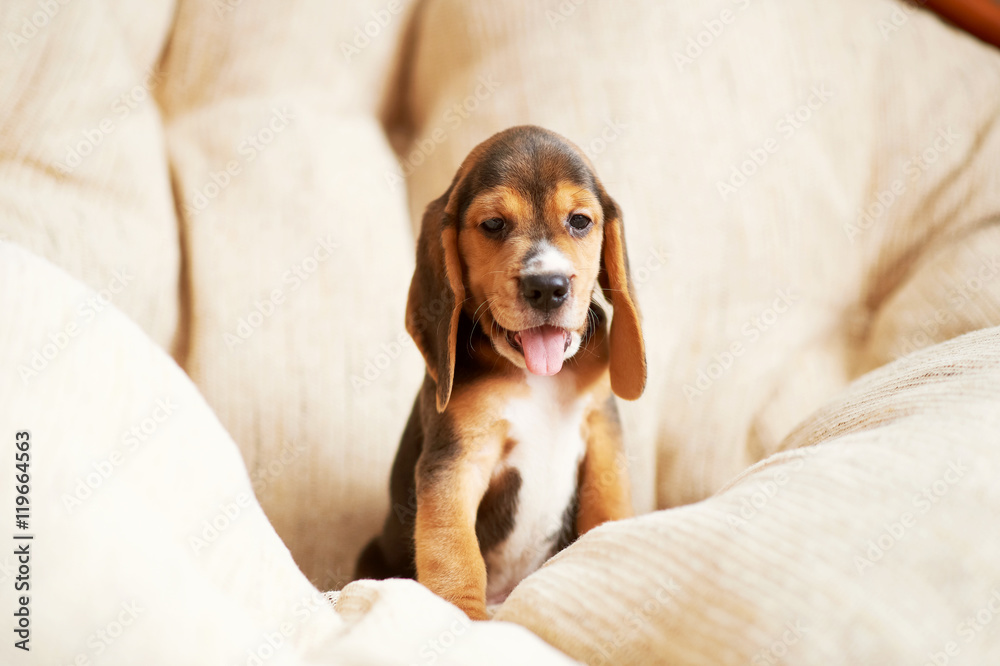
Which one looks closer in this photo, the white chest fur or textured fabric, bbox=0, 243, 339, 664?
textured fabric, bbox=0, 243, 339, 664

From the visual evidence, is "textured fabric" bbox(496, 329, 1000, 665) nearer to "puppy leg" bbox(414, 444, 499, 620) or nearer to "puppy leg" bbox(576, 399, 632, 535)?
"puppy leg" bbox(414, 444, 499, 620)

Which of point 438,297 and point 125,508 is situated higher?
point 438,297

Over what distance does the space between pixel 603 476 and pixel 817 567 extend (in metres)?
0.82

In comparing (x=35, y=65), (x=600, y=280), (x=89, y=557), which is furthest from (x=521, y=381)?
(x=35, y=65)

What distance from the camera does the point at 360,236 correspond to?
278 centimetres

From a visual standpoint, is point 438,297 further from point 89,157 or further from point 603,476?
point 89,157

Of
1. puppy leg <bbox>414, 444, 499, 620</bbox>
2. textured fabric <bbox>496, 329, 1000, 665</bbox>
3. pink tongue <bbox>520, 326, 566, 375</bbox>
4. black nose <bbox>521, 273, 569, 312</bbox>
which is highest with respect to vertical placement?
black nose <bbox>521, 273, 569, 312</bbox>

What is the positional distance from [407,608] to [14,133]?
82.5 inches

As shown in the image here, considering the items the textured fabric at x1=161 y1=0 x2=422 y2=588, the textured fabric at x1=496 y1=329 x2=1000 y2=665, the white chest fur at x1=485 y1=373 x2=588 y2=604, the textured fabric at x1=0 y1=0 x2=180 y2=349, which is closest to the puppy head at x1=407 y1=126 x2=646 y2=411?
the white chest fur at x1=485 y1=373 x2=588 y2=604

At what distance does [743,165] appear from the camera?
9.34 ft

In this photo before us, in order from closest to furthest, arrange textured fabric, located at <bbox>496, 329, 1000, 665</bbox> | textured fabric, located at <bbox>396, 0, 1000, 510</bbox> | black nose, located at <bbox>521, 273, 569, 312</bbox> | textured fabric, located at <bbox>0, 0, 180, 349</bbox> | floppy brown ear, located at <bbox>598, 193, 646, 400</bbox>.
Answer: textured fabric, located at <bbox>496, 329, 1000, 665</bbox>, black nose, located at <bbox>521, 273, 569, 312</bbox>, floppy brown ear, located at <bbox>598, 193, 646, 400</bbox>, textured fabric, located at <bbox>0, 0, 180, 349</bbox>, textured fabric, located at <bbox>396, 0, 1000, 510</bbox>

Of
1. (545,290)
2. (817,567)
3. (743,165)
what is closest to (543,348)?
(545,290)

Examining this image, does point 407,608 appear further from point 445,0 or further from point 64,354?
point 445,0

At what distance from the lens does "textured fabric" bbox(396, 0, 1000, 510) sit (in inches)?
108
